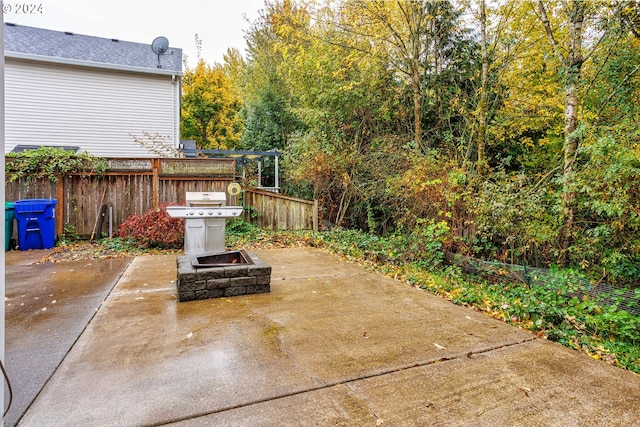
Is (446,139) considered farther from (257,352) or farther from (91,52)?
(91,52)

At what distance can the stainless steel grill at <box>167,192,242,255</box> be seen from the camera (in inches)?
201

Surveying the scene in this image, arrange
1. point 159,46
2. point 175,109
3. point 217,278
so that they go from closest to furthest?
point 217,278
point 159,46
point 175,109

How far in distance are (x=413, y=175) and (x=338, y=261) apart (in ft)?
7.46

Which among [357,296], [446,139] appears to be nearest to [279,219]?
[446,139]

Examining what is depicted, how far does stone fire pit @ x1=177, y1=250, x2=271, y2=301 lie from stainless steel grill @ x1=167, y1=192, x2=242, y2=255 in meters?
1.52

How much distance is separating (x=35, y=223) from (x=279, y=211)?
457 centimetres

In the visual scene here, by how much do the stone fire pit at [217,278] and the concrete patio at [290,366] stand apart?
4.5 inches

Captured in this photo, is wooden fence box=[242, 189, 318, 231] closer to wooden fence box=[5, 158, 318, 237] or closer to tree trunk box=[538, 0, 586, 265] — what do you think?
wooden fence box=[5, 158, 318, 237]

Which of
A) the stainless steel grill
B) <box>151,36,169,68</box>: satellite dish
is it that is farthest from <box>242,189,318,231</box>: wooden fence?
<box>151,36,169,68</box>: satellite dish

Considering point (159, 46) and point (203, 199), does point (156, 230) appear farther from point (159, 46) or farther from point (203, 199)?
point (159, 46)

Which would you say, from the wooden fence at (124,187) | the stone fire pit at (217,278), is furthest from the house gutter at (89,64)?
the stone fire pit at (217,278)

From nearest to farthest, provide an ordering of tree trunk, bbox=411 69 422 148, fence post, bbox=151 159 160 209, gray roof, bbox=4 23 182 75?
fence post, bbox=151 159 160 209, tree trunk, bbox=411 69 422 148, gray roof, bbox=4 23 182 75

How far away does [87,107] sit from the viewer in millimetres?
9125

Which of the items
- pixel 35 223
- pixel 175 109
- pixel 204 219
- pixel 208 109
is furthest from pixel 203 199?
pixel 208 109
